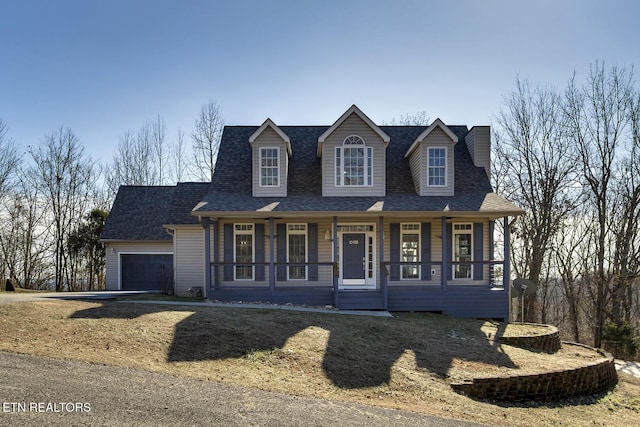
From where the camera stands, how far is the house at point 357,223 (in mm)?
14508

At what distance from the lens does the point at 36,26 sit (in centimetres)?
1505

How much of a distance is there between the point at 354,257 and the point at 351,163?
11.3ft

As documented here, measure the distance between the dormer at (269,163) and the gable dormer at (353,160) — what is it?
146cm

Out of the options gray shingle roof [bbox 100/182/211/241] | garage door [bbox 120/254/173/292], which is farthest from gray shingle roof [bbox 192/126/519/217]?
garage door [bbox 120/254/173/292]

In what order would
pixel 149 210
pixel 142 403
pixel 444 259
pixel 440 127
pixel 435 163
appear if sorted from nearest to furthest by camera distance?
pixel 142 403 < pixel 444 259 < pixel 440 127 < pixel 435 163 < pixel 149 210

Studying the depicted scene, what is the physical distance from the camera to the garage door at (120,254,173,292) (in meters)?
20.6

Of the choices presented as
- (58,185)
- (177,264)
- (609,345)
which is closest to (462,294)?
(609,345)

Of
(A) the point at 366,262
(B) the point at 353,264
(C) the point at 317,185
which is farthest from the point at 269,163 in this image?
(A) the point at 366,262

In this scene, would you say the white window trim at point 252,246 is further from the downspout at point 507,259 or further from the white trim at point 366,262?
the downspout at point 507,259

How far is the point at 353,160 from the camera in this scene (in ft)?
53.2

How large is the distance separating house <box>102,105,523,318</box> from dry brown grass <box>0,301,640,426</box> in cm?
269

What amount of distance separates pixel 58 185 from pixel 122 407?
27337 millimetres

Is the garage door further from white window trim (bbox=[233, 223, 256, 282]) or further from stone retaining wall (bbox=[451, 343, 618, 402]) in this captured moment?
stone retaining wall (bbox=[451, 343, 618, 402])

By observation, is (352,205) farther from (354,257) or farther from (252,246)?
(252,246)
